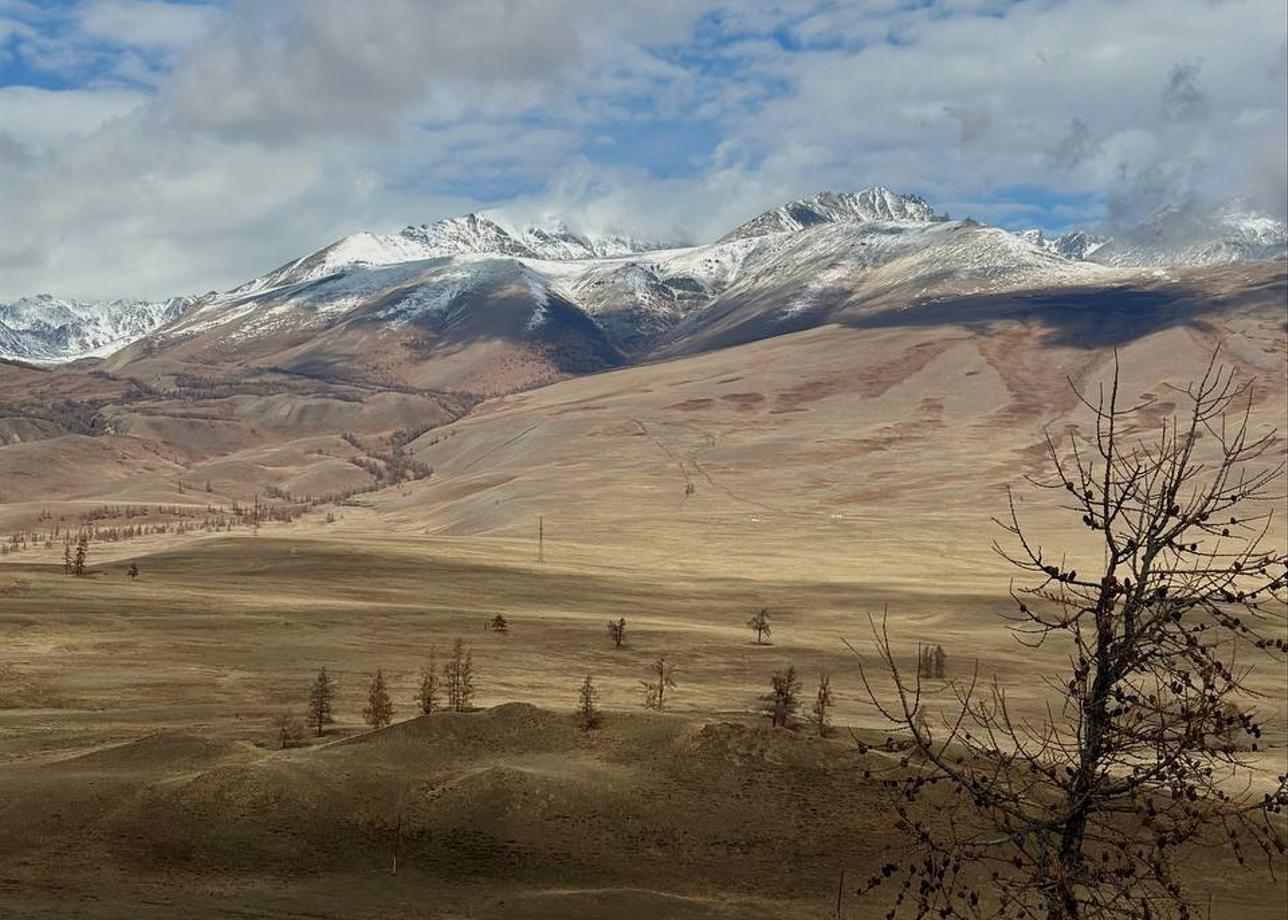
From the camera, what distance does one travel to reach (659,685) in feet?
243

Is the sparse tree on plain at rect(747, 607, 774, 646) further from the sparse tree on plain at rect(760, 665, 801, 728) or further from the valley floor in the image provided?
the sparse tree on plain at rect(760, 665, 801, 728)

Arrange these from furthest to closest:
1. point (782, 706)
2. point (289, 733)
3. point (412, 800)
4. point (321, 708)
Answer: point (782, 706), point (321, 708), point (289, 733), point (412, 800)

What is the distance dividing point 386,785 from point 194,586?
81.4m

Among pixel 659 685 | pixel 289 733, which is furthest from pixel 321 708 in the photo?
pixel 659 685

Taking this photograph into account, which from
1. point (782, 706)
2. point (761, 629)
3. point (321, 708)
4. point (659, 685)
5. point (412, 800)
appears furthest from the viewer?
point (761, 629)

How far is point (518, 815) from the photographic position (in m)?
44.3

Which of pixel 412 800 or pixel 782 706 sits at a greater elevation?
pixel 782 706

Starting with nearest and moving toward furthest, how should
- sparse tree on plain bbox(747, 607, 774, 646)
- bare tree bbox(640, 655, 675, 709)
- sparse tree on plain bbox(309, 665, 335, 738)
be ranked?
sparse tree on plain bbox(309, 665, 335, 738) → bare tree bbox(640, 655, 675, 709) → sparse tree on plain bbox(747, 607, 774, 646)

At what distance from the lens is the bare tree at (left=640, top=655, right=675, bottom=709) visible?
68.8 m

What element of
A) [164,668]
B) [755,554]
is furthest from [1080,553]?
[164,668]

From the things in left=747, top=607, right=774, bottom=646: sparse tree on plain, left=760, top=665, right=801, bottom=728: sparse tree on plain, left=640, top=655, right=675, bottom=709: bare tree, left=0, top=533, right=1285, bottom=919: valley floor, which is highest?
left=747, top=607, right=774, bottom=646: sparse tree on plain

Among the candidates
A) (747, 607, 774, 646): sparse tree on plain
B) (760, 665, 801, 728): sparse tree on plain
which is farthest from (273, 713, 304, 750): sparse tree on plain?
(747, 607, 774, 646): sparse tree on plain

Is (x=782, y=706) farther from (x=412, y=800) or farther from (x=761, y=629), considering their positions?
(x=761, y=629)

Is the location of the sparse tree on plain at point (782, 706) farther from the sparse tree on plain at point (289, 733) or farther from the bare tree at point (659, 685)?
the sparse tree on plain at point (289, 733)
